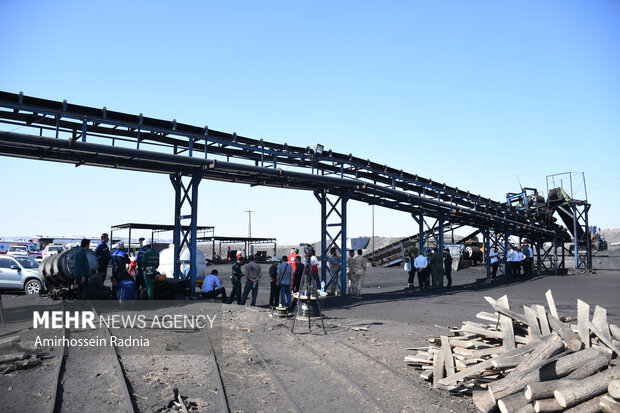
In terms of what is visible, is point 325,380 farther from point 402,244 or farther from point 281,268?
point 402,244

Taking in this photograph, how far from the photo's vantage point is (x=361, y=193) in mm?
18781

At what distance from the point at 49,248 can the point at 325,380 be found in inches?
1279

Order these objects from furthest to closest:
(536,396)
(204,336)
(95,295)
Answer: (95,295) → (204,336) → (536,396)

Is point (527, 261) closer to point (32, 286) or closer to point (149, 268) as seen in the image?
point (149, 268)

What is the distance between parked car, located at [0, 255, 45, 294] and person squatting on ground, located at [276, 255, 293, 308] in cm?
975

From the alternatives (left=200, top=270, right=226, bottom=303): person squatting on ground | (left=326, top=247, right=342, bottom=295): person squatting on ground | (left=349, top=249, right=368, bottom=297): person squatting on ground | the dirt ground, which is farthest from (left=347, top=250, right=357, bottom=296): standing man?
(left=200, top=270, right=226, bottom=303): person squatting on ground

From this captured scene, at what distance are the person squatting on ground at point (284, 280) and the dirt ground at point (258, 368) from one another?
132 cm

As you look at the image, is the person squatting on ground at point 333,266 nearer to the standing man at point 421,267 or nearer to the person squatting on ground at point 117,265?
the standing man at point 421,267

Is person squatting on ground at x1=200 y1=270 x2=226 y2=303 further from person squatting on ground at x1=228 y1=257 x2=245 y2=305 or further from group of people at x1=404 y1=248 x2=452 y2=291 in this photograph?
group of people at x1=404 y1=248 x2=452 y2=291

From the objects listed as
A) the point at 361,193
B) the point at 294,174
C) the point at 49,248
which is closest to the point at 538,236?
the point at 361,193

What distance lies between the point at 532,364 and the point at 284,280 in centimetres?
847

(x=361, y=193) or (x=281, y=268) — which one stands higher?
(x=361, y=193)

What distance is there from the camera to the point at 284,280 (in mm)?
13336

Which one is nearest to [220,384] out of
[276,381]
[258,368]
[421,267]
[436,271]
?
[276,381]
